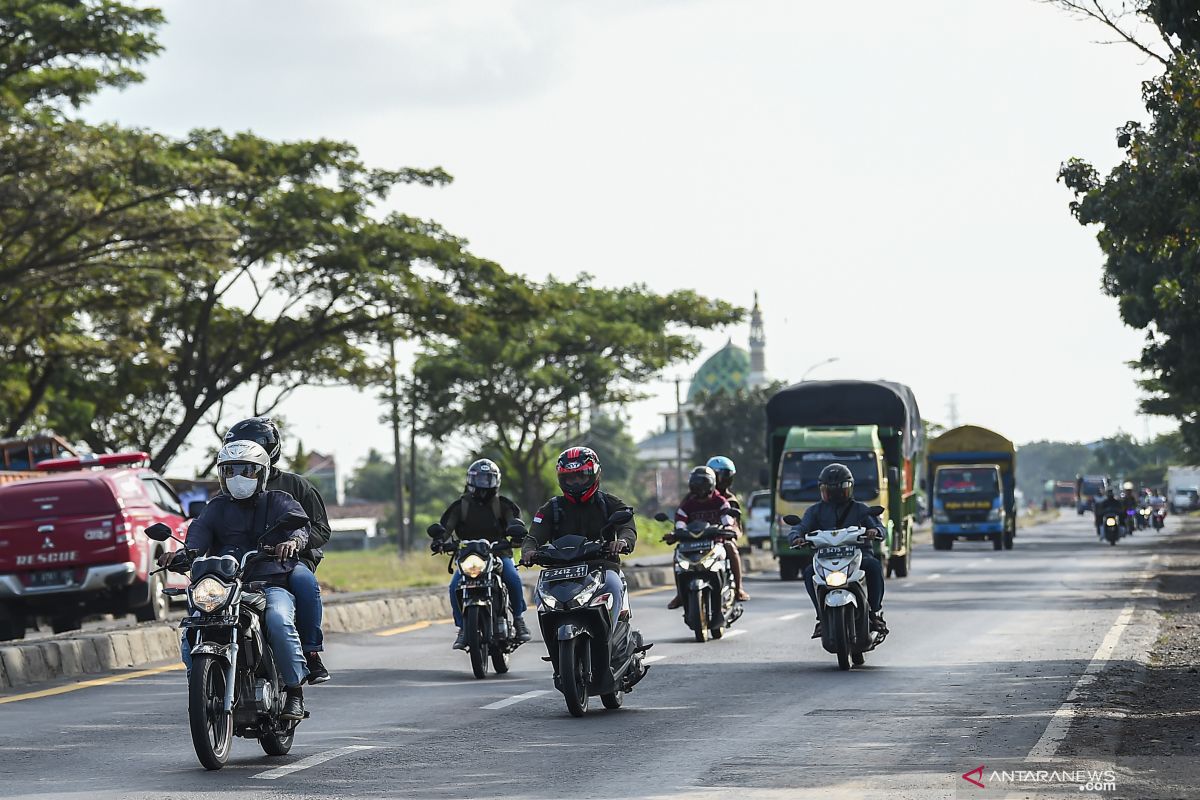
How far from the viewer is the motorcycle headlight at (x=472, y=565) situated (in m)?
14.7

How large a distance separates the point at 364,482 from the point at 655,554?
373 feet

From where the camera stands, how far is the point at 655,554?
60062mm

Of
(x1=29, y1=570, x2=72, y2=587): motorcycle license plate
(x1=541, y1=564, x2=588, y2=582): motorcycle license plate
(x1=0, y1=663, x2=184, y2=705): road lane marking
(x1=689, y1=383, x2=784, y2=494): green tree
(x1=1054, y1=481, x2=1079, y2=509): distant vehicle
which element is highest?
(x1=689, y1=383, x2=784, y2=494): green tree

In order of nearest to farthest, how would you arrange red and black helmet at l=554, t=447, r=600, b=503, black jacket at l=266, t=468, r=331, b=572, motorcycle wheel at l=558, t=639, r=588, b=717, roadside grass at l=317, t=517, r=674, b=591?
1. black jacket at l=266, t=468, r=331, b=572
2. motorcycle wheel at l=558, t=639, r=588, b=717
3. red and black helmet at l=554, t=447, r=600, b=503
4. roadside grass at l=317, t=517, r=674, b=591

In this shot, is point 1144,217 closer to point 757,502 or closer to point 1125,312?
point 1125,312

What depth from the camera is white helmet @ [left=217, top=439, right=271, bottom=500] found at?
31.4 ft

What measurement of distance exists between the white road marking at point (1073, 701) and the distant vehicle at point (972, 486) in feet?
98.2

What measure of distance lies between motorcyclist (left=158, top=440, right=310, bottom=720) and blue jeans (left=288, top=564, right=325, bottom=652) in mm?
54

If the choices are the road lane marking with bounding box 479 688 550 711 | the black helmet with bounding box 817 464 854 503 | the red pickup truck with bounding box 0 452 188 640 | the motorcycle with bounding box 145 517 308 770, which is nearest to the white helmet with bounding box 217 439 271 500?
the motorcycle with bounding box 145 517 308 770

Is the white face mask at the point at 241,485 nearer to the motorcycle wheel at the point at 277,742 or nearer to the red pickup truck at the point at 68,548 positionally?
the motorcycle wheel at the point at 277,742

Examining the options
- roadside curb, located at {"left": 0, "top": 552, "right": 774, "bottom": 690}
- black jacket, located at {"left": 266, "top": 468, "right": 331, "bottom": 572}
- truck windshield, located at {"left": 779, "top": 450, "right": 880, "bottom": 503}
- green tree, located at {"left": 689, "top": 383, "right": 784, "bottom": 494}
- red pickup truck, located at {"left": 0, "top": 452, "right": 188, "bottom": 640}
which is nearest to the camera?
black jacket, located at {"left": 266, "top": 468, "right": 331, "bottom": 572}

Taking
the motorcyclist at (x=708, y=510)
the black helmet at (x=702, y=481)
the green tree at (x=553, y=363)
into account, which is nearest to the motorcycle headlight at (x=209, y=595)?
the motorcyclist at (x=708, y=510)

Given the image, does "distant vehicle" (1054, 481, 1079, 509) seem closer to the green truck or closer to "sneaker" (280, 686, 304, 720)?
the green truck

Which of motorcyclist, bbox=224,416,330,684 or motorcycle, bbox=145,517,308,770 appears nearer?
motorcycle, bbox=145,517,308,770
